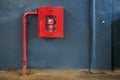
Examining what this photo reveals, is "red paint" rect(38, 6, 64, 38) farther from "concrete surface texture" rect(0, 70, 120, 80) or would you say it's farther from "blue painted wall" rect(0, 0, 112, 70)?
"concrete surface texture" rect(0, 70, 120, 80)

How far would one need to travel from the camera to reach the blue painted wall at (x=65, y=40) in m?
6.63

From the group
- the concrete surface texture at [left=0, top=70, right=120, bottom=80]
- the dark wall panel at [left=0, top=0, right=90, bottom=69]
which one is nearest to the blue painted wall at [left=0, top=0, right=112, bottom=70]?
the dark wall panel at [left=0, top=0, right=90, bottom=69]

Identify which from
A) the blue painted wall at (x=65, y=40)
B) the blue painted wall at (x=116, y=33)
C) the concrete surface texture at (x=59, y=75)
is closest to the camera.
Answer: the concrete surface texture at (x=59, y=75)

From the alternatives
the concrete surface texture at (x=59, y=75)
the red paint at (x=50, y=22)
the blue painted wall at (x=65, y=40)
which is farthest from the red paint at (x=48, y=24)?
→ the concrete surface texture at (x=59, y=75)

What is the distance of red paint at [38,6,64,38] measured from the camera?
6.45 meters

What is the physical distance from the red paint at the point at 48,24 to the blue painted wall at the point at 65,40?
0.23 meters

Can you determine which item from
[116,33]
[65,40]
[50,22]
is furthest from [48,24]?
[116,33]

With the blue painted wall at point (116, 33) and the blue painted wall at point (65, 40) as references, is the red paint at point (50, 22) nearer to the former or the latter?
the blue painted wall at point (65, 40)

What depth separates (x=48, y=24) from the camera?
256 inches

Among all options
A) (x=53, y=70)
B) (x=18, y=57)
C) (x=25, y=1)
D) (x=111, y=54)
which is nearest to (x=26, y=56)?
(x=18, y=57)

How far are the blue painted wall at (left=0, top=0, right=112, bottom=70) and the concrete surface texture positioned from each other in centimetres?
16

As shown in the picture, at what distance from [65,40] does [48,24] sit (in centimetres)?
59

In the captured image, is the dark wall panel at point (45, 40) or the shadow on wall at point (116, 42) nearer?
the dark wall panel at point (45, 40)

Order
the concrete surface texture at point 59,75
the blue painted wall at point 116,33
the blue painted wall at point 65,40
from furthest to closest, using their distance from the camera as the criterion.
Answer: the blue painted wall at point 116,33
the blue painted wall at point 65,40
the concrete surface texture at point 59,75
